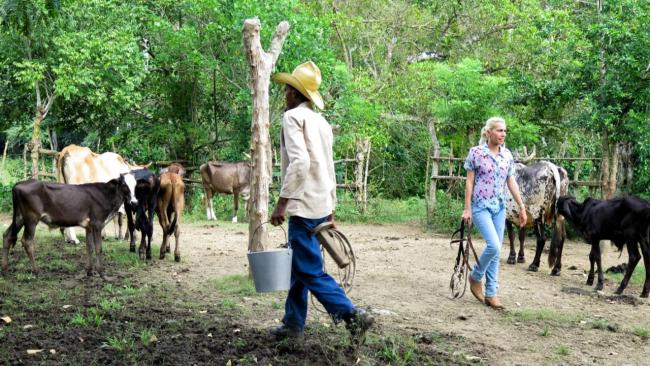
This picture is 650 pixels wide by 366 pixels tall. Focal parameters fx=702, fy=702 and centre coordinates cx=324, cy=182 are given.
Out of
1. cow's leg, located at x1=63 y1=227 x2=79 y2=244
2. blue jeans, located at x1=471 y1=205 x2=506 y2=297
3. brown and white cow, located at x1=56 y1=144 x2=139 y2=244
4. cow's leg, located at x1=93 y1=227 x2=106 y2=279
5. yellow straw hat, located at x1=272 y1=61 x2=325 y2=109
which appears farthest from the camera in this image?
brown and white cow, located at x1=56 y1=144 x2=139 y2=244

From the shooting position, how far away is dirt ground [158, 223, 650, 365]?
5.99 m

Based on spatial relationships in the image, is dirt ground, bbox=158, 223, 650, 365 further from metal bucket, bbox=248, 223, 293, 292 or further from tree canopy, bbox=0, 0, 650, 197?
tree canopy, bbox=0, 0, 650, 197

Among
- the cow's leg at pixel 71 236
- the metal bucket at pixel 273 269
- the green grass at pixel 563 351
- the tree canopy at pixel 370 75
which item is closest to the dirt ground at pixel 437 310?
the green grass at pixel 563 351

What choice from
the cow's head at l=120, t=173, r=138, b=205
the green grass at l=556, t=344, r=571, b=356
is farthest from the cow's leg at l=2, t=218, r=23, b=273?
the green grass at l=556, t=344, r=571, b=356

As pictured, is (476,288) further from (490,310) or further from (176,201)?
(176,201)

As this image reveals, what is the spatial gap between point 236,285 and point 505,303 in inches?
119

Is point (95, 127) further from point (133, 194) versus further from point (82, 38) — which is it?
point (133, 194)

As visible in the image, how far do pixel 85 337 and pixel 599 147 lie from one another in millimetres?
12861

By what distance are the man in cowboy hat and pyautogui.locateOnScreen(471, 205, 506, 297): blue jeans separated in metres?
2.43

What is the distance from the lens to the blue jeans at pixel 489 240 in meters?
7.16

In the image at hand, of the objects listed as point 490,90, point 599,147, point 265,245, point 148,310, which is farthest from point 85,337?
point 599,147

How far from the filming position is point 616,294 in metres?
8.49

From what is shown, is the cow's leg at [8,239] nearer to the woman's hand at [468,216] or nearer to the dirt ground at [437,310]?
the dirt ground at [437,310]

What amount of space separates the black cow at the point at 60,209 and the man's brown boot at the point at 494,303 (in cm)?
449
